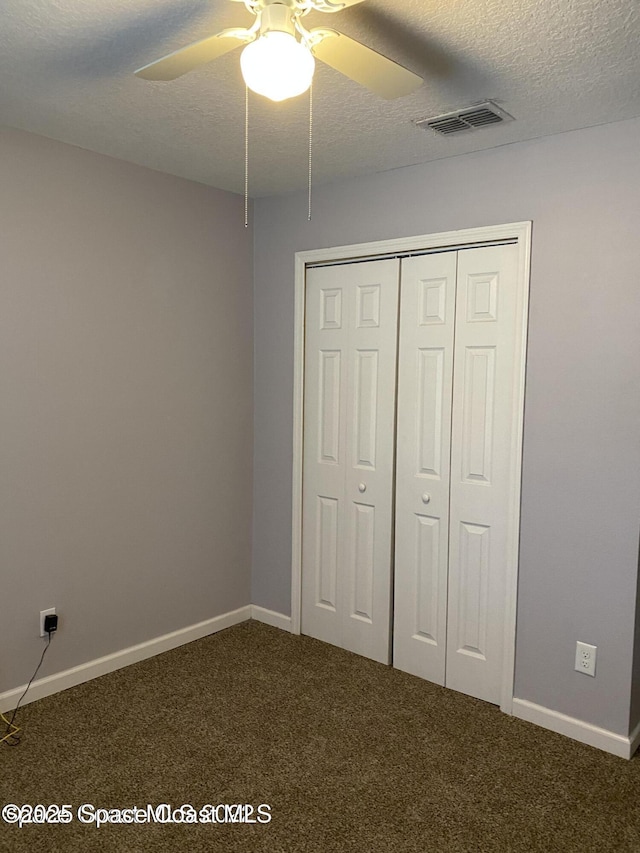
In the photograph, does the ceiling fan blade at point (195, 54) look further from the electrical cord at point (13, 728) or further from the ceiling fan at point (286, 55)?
the electrical cord at point (13, 728)

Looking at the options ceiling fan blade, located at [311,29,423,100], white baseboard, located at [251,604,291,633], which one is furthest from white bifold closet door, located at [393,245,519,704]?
ceiling fan blade, located at [311,29,423,100]

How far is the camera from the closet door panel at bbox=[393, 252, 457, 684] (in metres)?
3.12

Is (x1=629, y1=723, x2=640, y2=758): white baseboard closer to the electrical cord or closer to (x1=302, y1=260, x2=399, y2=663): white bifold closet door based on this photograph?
(x1=302, y1=260, x2=399, y2=663): white bifold closet door

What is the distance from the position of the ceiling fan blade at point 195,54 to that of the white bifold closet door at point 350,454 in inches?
65.9

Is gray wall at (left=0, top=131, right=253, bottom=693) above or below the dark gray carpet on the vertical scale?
above

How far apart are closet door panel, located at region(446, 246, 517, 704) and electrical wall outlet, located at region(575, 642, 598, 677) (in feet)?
1.11

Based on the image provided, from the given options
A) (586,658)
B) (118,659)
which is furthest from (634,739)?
(118,659)

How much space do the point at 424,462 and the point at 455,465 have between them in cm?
17

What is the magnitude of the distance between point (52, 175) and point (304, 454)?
5.91ft

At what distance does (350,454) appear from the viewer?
3492 mm

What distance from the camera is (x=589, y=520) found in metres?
2.69

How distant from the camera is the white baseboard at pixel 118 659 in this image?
116 inches

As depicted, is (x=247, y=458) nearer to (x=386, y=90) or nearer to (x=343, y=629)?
(x=343, y=629)

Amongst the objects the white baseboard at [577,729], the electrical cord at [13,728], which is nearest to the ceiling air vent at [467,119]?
the white baseboard at [577,729]
